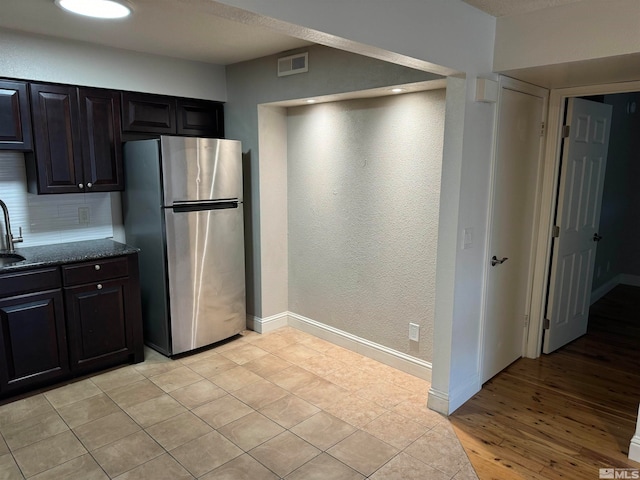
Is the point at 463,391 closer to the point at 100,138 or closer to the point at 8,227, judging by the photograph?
the point at 100,138

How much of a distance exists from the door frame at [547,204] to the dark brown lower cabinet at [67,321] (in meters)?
3.04

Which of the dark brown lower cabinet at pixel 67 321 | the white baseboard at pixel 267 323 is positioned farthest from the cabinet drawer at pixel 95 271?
the white baseboard at pixel 267 323

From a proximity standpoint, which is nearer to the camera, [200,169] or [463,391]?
[463,391]

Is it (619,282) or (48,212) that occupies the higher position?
(48,212)

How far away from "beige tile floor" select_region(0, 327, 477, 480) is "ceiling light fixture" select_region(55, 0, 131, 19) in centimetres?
228

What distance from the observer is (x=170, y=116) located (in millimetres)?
3703

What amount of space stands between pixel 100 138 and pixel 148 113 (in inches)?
17.6

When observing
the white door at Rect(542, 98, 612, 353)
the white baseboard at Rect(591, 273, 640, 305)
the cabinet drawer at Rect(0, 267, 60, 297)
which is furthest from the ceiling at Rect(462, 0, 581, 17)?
the white baseboard at Rect(591, 273, 640, 305)

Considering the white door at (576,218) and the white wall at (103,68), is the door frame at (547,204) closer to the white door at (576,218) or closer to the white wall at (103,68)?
the white door at (576,218)

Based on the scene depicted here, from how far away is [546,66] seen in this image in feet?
8.03

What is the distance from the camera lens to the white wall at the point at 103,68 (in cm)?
291

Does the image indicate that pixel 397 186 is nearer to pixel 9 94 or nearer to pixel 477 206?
pixel 477 206

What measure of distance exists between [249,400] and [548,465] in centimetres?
174

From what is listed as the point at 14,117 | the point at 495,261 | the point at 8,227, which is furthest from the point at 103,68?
the point at 495,261
